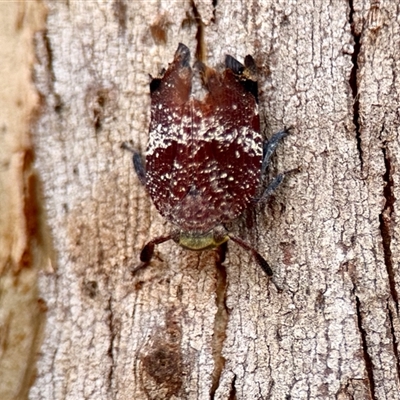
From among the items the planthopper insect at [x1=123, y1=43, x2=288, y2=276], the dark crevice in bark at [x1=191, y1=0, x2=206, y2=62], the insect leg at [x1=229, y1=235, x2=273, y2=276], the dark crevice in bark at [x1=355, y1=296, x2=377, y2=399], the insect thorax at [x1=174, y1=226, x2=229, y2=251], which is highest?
the dark crevice in bark at [x1=191, y1=0, x2=206, y2=62]

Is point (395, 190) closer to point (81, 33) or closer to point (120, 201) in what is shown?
point (120, 201)

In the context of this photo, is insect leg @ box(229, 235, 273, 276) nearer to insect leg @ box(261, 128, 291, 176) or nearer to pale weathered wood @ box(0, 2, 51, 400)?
insect leg @ box(261, 128, 291, 176)

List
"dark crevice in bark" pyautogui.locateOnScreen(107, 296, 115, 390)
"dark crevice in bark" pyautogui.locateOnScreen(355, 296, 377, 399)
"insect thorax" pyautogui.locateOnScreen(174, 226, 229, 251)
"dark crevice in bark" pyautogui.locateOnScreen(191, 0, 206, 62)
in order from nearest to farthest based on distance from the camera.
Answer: "dark crevice in bark" pyautogui.locateOnScreen(355, 296, 377, 399) < "insect thorax" pyautogui.locateOnScreen(174, 226, 229, 251) < "dark crevice in bark" pyautogui.locateOnScreen(107, 296, 115, 390) < "dark crevice in bark" pyautogui.locateOnScreen(191, 0, 206, 62)

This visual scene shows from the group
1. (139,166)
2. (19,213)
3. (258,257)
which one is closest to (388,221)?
(258,257)

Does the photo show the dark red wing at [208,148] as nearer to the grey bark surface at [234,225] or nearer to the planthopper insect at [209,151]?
the planthopper insect at [209,151]

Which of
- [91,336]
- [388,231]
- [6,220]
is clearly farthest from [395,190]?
[6,220]

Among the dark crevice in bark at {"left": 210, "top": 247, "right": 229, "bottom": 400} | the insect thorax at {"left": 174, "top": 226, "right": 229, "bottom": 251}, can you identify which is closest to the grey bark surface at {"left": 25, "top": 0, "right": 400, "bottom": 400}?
the dark crevice in bark at {"left": 210, "top": 247, "right": 229, "bottom": 400}

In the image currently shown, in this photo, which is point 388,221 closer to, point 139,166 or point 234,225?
point 234,225

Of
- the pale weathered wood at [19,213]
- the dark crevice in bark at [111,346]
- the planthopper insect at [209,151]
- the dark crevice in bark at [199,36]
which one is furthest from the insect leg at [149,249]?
the dark crevice in bark at [199,36]
